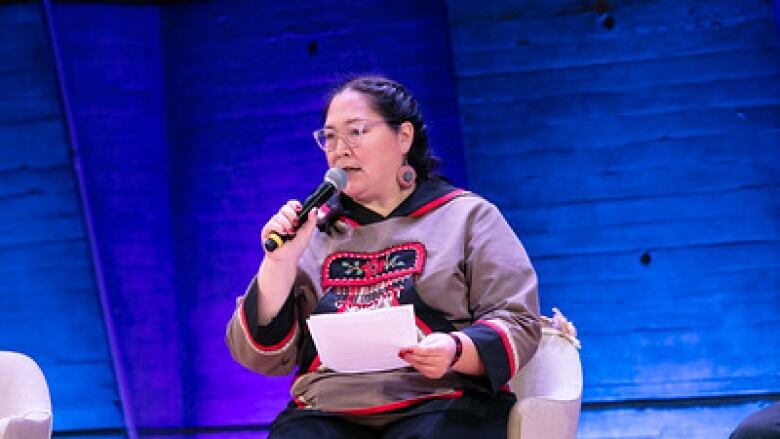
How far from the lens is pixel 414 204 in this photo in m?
2.27

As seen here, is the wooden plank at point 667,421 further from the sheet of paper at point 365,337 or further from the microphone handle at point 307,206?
the microphone handle at point 307,206

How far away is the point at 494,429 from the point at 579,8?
60.9 inches

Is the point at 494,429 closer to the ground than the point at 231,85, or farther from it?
closer to the ground

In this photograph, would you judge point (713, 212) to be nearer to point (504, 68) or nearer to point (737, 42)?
point (737, 42)

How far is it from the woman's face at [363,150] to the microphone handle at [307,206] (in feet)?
0.72

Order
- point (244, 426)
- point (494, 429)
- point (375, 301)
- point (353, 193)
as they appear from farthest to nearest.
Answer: point (244, 426), point (353, 193), point (375, 301), point (494, 429)

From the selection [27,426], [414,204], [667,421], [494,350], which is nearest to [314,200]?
[414,204]

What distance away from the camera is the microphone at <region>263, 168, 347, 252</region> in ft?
6.53

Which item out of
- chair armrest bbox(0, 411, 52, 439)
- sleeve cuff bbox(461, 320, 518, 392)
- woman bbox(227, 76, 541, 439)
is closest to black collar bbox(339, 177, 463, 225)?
woman bbox(227, 76, 541, 439)

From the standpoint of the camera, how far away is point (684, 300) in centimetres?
306

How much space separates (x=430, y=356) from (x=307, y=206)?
401 mm

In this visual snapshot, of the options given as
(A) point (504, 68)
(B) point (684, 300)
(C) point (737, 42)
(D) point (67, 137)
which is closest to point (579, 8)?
(A) point (504, 68)

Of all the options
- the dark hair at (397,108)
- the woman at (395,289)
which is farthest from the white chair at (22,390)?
the dark hair at (397,108)

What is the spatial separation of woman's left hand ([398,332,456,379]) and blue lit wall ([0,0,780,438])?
4.37 ft
